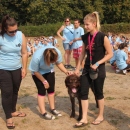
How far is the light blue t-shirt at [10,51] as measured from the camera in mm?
4281

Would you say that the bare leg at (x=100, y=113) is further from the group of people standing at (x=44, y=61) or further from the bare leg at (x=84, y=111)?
the bare leg at (x=84, y=111)

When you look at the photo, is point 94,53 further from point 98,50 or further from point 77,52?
point 77,52

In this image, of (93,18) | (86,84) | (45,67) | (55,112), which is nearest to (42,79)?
(45,67)

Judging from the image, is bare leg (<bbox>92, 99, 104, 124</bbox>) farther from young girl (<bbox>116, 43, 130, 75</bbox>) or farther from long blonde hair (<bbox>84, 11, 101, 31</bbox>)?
young girl (<bbox>116, 43, 130, 75</bbox>)

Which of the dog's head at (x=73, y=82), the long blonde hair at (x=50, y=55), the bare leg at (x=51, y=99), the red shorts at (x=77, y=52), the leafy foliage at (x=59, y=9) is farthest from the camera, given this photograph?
the leafy foliage at (x=59, y=9)

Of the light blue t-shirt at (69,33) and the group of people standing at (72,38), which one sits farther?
the light blue t-shirt at (69,33)

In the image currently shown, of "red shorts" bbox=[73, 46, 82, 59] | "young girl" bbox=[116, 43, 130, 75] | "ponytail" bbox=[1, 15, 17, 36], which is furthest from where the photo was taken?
"red shorts" bbox=[73, 46, 82, 59]

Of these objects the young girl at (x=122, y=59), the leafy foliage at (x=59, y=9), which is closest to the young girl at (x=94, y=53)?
the young girl at (x=122, y=59)

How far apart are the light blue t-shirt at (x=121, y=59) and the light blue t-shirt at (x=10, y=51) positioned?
5011 mm

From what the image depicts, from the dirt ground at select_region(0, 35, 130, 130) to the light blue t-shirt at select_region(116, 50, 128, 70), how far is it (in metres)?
1.23

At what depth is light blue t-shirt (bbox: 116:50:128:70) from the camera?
8785 mm

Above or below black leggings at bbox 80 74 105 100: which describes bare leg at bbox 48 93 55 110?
below

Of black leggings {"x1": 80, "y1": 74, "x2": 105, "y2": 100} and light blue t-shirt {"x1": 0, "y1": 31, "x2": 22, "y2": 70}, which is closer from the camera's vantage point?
light blue t-shirt {"x1": 0, "y1": 31, "x2": 22, "y2": 70}

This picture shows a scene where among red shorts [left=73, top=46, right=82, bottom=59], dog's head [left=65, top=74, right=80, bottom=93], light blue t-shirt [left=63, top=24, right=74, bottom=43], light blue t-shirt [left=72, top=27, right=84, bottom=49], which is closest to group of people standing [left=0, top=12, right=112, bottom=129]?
dog's head [left=65, top=74, right=80, bottom=93]
